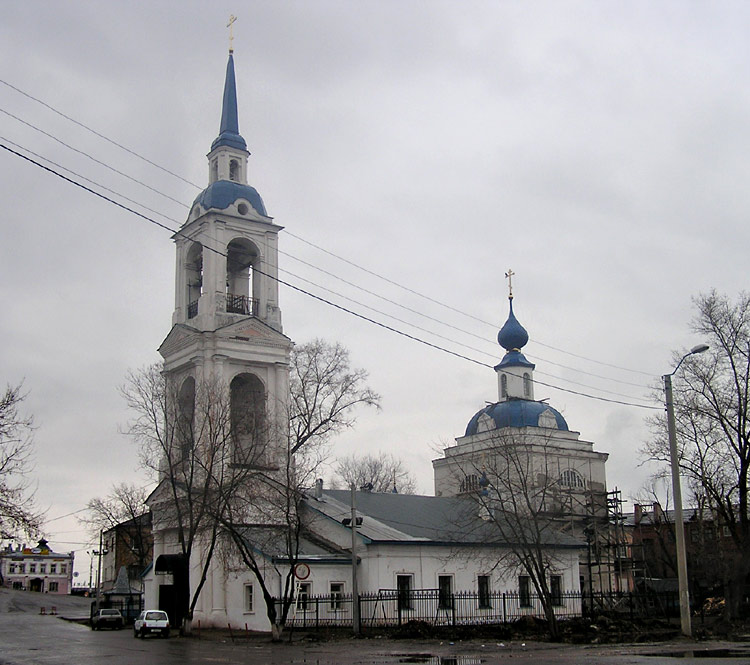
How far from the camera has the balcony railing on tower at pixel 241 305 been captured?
46375 mm

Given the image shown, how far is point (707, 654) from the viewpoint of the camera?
2128 centimetres

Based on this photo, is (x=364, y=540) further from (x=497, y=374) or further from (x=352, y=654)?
(x=497, y=374)

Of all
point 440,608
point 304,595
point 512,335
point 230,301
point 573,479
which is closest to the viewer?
point 304,595

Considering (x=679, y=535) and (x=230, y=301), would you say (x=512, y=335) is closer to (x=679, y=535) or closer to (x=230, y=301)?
(x=230, y=301)

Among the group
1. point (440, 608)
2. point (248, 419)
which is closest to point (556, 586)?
point (440, 608)

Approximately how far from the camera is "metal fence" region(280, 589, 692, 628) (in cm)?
3634

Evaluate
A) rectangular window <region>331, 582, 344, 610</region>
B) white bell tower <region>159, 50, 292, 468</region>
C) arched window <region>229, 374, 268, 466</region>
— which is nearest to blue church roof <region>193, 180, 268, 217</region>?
white bell tower <region>159, 50, 292, 468</region>

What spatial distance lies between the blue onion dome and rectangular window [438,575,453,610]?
2851 cm

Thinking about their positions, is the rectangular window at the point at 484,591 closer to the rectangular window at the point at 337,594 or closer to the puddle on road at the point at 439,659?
the rectangular window at the point at 337,594

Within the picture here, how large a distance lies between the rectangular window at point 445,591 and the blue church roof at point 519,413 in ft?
69.1

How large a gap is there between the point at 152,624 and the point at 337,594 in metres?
7.10

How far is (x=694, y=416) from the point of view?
1448 inches

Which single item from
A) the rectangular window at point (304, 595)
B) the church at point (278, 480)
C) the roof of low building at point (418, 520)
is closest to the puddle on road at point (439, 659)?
the church at point (278, 480)

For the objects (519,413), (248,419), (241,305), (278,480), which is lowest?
(278,480)
